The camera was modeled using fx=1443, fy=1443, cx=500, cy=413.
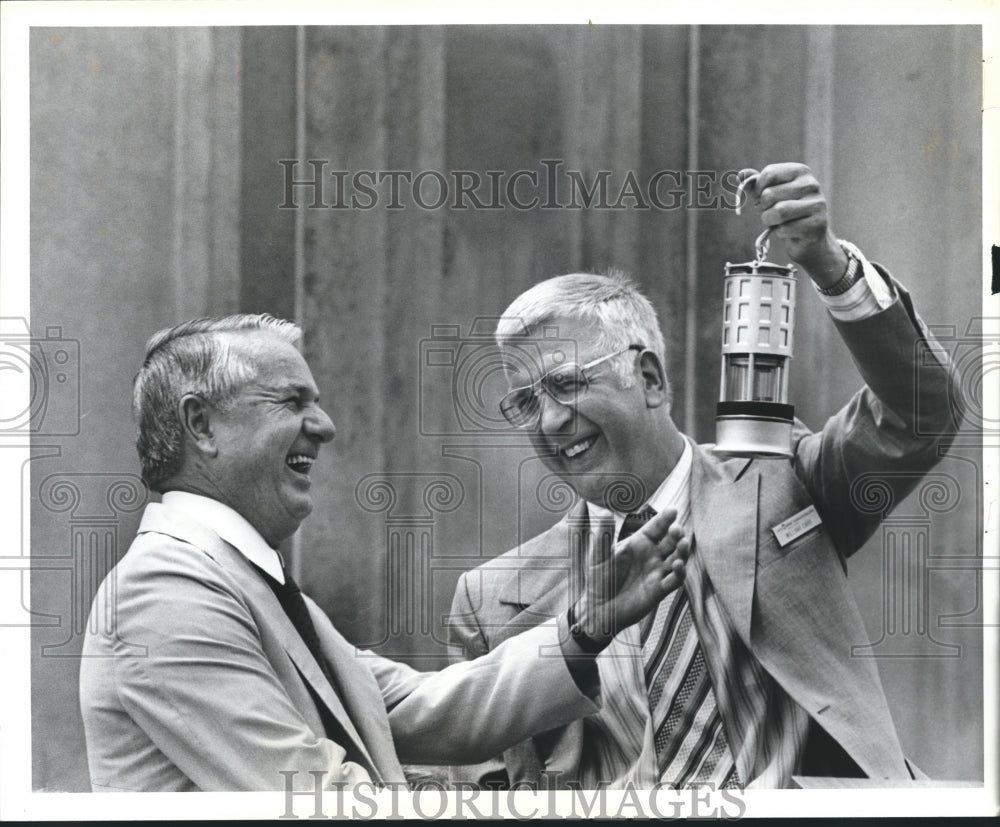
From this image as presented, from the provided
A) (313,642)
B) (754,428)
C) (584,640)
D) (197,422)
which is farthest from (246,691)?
(754,428)

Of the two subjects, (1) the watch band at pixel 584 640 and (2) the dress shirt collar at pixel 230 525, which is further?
(1) the watch band at pixel 584 640

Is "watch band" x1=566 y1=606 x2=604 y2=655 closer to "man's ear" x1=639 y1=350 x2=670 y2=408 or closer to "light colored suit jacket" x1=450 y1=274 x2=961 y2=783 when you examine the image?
"light colored suit jacket" x1=450 y1=274 x2=961 y2=783

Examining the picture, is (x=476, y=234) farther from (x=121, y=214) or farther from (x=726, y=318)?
(x=121, y=214)

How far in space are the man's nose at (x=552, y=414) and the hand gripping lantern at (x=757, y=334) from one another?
1.91ft

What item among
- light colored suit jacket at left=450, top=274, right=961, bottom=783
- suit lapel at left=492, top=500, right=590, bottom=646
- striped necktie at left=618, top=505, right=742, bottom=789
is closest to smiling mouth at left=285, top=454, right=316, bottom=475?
light colored suit jacket at left=450, top=274, right=961, bottom=783

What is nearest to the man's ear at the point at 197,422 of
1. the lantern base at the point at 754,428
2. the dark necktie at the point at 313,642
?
the dark necktie at the point at 313,642

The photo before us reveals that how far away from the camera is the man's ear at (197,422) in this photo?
540cm

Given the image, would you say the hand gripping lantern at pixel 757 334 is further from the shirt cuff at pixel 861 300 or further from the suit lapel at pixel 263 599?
the suit lapel at pixel 263 599

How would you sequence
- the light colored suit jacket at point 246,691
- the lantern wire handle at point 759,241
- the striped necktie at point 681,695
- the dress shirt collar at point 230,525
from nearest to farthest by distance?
the light colored suit jacket at point 246,691 → the dress shirt collar at point 230,525 → the striped necktie at point 681,695 → the lantern wire handle at point 759,241

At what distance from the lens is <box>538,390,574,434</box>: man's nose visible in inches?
218
